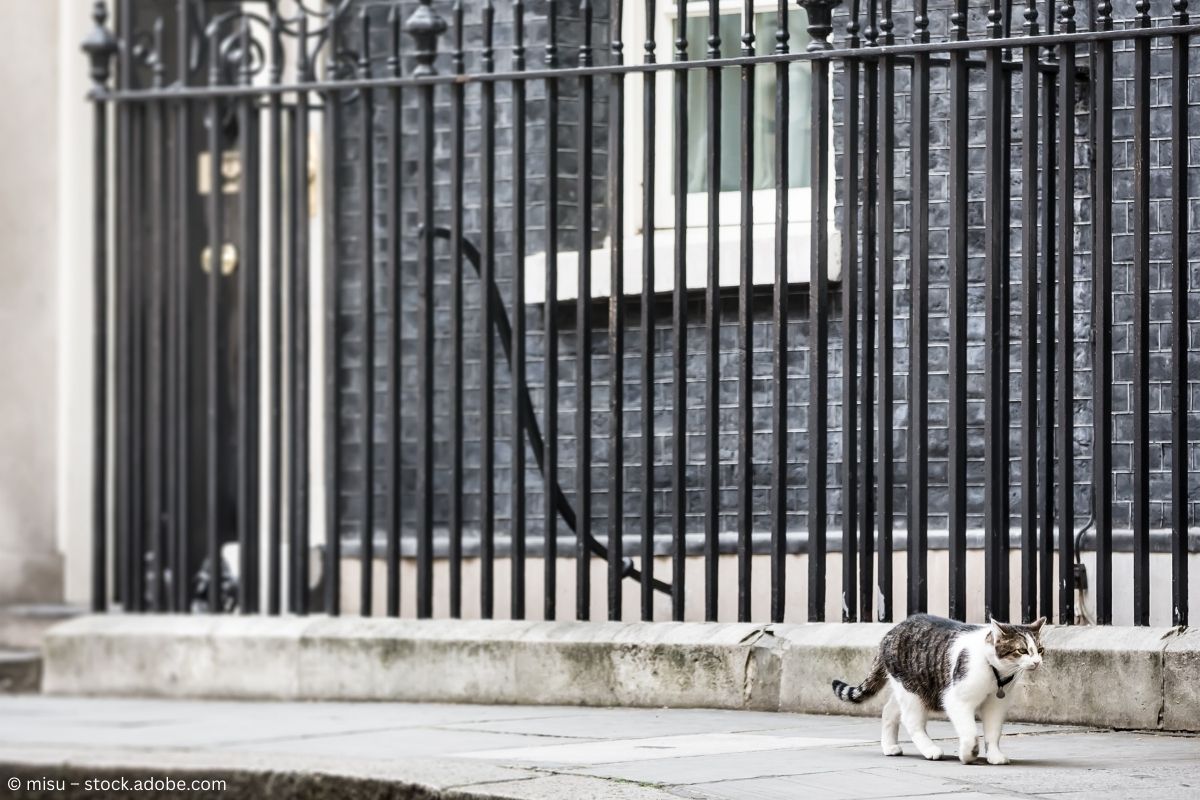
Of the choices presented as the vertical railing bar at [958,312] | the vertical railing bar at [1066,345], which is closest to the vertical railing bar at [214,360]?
the vertical railing bar at [958,312]

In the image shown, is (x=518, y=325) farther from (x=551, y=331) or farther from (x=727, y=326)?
(x=727, y=326)

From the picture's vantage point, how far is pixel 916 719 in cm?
563

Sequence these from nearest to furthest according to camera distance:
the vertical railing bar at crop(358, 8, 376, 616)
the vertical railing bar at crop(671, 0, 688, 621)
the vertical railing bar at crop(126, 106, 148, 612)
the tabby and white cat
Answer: the tabby and white cat, the vertical railing bar at crop(671, 0, 688, 621), the vertical railing bar at crop(358, 8, 376, 616), the vertical railing bar at crop(126, 106, 148, 612)

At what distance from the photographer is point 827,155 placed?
711 cm

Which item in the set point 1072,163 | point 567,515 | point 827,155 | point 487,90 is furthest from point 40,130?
point 1072,163

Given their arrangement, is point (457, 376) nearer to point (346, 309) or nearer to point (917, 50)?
point (346, 309)

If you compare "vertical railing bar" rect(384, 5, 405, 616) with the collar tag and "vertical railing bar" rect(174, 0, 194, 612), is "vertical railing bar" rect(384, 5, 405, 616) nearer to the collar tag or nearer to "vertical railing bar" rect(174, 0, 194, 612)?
"vertical railing bar" rect(174, 0, 194, 612)

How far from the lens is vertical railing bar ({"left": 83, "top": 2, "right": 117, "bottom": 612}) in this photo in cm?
859

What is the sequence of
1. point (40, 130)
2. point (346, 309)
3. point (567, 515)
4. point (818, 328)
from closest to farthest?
point (818, 328)
point (567, 515)
point (346, 309)
point (40, 130)

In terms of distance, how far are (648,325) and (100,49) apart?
2.83m

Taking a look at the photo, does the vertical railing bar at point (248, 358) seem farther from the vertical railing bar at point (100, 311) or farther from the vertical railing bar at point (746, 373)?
the vertical railing bar at point (746, 373)

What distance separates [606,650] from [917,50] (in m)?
2.28

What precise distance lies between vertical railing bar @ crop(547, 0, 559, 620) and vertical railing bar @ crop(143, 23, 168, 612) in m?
1.80

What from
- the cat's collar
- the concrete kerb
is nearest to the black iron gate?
the concrete kerb
